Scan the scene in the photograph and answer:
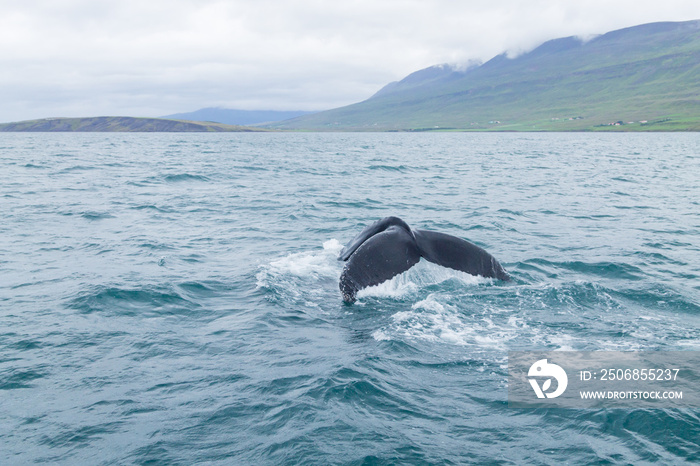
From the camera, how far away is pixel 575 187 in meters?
33.9

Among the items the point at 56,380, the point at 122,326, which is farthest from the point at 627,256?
the point at 56,380

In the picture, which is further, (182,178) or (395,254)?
(182,178)

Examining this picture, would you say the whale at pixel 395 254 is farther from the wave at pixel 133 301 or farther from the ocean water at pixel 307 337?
the wave at pixel 133 301

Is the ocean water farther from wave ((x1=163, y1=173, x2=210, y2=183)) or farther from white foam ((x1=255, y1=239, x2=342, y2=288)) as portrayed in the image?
wave ((x1=163, y1=173, x2=210, y2=183))

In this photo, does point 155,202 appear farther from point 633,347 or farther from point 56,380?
point 633,347

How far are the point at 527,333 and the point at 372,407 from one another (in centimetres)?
388

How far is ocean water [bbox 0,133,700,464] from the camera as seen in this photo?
20.8 feet

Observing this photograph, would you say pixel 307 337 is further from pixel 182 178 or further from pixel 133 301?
pixel 182 178

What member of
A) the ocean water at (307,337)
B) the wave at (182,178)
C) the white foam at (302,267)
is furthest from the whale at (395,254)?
the wave at (182,178)

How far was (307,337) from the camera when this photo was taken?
9578 mm

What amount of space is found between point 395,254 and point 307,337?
7.51ft

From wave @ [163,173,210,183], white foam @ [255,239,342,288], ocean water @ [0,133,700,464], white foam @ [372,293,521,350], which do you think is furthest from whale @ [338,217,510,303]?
wave @ [163,173,210,183]

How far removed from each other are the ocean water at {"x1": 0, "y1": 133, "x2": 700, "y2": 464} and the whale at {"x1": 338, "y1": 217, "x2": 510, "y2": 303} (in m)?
0.76

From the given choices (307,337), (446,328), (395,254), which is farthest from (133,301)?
(446,328)
